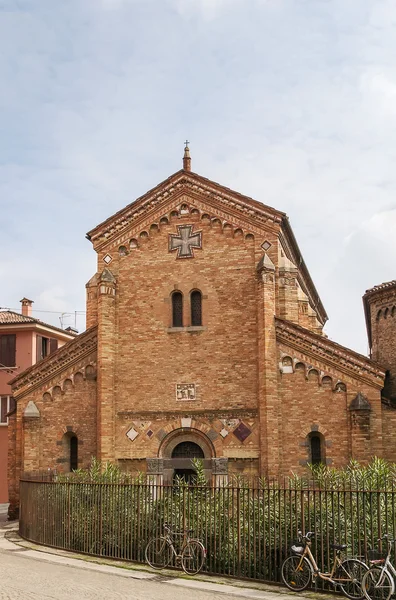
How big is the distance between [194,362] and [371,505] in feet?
41.3

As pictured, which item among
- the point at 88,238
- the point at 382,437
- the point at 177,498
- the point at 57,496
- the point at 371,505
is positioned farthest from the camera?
the point at 88,238

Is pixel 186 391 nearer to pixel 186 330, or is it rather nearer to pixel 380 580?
pixel 186 330

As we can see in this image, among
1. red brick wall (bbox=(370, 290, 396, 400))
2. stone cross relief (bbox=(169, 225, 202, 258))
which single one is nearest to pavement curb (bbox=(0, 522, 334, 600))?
stone cross relief (bbox=(169, 225, 202, 258))

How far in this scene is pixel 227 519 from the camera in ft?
48.2

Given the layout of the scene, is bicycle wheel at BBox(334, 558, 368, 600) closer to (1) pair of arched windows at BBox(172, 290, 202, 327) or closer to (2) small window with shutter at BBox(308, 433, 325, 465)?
(2) small window with shutter at BBox(308, 433, 325, 465)

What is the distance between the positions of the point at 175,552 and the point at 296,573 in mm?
2958

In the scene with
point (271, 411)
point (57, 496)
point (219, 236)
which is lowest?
point (57, 496)

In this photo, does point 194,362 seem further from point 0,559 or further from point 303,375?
point 0,559

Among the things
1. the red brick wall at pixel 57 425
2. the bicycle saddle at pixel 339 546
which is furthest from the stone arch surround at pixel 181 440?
the bicycle saddle at pixel 339 546

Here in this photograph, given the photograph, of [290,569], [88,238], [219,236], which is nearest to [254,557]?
[290,569]

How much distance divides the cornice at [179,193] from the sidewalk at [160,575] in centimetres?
1172

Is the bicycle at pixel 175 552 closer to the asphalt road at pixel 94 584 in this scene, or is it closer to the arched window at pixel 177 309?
the asphalt road at pixel 94 584

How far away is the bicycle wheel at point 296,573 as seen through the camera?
1278cm

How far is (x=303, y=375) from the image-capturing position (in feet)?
78.0
